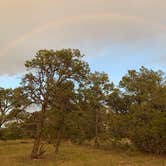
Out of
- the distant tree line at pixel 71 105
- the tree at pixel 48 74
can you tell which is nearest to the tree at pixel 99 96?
the distant tree line at pixel 71 105

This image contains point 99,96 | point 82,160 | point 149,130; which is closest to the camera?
point 82,160

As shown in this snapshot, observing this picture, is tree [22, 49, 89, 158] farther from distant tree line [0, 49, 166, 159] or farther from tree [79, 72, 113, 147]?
tree [79, 72, 113, 147]

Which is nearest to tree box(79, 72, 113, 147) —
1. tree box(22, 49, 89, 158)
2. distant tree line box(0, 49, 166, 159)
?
distant tree line box(0, 49, 166, 159)

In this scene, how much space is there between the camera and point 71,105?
48.7 metres

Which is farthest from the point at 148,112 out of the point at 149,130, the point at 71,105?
the point at 71,105

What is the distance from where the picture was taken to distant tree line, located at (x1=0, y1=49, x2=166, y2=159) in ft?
151

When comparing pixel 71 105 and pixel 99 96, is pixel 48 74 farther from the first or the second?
pixel 99 96

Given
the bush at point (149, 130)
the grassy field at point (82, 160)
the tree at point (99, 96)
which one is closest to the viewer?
the grassy field at point (82, 160)

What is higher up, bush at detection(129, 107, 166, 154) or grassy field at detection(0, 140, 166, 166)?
bush at detection(129, 107, 166, 154)

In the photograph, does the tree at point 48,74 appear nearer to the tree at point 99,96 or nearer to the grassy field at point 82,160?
the grassy field at point 82,160

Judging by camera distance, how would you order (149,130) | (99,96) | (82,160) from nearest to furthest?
1. (82,160)
2. (149,130)
3. (99,96)

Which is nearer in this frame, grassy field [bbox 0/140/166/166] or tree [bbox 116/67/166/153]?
grassy field [bbox 0/140/166/166]

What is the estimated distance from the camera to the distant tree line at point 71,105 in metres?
45.9

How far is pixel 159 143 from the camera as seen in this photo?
54.7 metres
